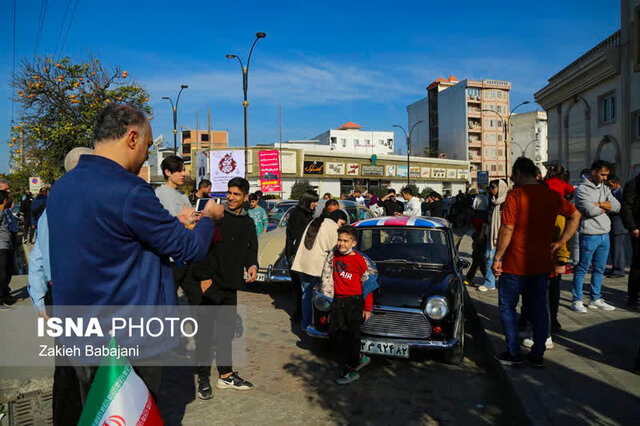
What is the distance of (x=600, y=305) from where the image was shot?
279 inches

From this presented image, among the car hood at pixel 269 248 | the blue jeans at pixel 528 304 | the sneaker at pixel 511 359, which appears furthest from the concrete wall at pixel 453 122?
the sneaker at pixel 511 359

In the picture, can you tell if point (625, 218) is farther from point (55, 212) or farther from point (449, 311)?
point (55, 212)

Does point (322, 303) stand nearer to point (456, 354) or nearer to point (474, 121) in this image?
point (456, 354)

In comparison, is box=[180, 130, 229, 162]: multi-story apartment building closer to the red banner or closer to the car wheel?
the red banner

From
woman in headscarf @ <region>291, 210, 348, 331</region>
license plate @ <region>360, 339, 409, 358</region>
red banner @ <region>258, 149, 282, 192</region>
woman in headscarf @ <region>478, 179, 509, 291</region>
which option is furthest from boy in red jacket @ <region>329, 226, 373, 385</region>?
red banner @ <region>258, 149, 282, 192</region>

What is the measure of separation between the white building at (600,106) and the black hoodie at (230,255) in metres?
16.8

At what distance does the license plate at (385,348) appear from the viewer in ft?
16.7

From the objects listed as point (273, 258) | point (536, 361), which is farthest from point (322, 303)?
point (273, 258)

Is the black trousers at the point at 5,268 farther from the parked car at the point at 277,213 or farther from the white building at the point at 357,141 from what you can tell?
the white building at the point at 357,141

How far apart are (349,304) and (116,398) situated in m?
3.08

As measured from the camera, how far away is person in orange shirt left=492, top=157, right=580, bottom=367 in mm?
4832

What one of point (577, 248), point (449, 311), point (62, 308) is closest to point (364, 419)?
point (449, 311)

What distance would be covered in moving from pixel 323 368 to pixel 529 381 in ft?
6.80

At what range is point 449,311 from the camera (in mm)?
5152
